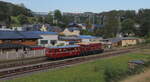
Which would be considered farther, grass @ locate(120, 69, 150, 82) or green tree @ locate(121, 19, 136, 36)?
green tree @ locate(121, 19, 136, 36)

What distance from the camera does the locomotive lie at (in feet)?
120

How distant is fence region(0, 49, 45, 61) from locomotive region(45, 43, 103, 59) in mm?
3770

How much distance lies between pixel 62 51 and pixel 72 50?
3.02 metres

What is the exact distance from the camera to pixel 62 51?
125 feet

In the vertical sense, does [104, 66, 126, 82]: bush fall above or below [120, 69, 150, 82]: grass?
above

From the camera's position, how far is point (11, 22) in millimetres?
108250

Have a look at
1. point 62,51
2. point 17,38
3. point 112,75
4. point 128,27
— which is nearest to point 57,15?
point 128,27

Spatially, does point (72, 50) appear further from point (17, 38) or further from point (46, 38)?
point (46, 38)

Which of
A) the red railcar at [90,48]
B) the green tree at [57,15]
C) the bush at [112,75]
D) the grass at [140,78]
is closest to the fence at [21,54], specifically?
the red railcar at [90,48]

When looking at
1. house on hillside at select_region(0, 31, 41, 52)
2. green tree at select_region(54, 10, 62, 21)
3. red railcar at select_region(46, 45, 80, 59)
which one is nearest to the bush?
red railcar at select_region(46, 45, 80, 59)

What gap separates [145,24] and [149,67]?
218 feet

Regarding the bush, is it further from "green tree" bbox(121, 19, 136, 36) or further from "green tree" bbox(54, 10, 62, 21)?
"green tree" bbox(54, 10, 62, 21)

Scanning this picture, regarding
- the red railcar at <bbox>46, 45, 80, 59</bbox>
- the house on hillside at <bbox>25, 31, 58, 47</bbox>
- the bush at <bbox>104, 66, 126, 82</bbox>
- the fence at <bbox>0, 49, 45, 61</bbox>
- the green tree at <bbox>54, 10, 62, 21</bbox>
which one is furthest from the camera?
the green tree at <bbox>54, 10, 62, 21</bbox>

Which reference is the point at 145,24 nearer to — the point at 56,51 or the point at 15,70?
the point at 56,51
